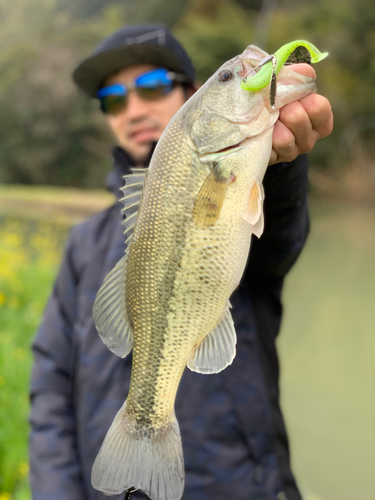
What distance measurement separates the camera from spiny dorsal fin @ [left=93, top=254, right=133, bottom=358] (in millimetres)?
1018

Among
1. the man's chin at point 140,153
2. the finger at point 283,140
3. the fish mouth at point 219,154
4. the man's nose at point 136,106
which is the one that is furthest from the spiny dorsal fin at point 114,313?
the man's nose at point 136,106

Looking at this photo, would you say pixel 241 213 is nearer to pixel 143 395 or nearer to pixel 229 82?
pixel 229 82

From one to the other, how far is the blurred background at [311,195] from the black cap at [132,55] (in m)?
2.18

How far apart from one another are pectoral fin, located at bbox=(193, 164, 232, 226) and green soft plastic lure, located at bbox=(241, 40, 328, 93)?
7.4 inches

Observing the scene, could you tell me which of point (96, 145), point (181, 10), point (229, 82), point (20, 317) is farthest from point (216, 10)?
point (229, 82)

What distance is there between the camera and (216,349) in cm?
99

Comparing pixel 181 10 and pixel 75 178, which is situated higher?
pixel 181 10

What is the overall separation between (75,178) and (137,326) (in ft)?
83.8

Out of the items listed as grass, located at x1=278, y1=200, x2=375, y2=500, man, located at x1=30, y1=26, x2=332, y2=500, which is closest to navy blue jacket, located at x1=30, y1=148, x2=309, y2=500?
man, located at x1=30, y1=26, x2=332, y2=500

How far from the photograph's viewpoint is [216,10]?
86.9 feet

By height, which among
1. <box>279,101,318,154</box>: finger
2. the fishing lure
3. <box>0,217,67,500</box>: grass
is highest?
the fishing lure

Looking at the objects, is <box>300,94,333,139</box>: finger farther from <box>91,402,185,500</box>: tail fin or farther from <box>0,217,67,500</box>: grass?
<box>0,217,67,500</box>: grass

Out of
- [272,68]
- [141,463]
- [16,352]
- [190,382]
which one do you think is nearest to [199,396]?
[190,382]

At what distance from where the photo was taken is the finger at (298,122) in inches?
36.8
